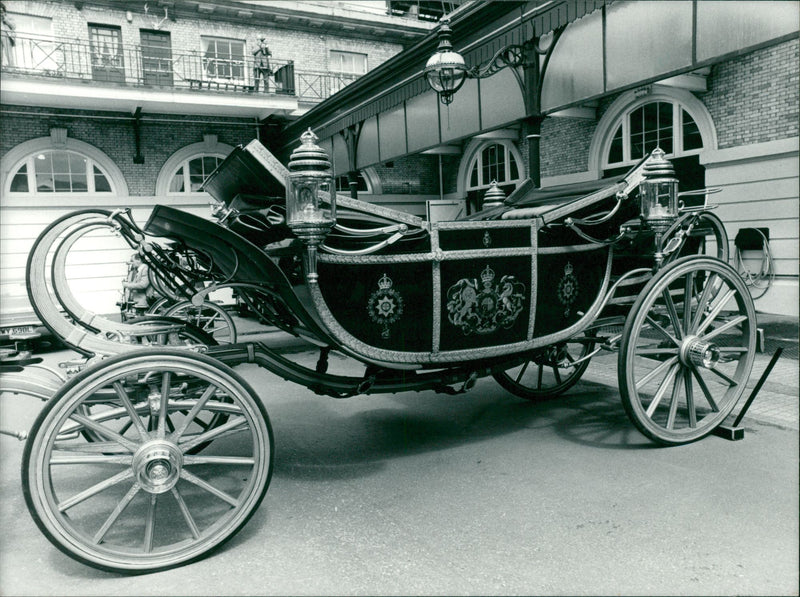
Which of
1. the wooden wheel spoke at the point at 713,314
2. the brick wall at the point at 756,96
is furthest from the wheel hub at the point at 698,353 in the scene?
the brick wall at the point at 756,96

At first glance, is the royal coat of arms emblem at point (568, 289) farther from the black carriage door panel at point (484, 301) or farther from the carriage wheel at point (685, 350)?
the carriage wheel at point (685, 350)

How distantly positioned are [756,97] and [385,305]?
8292mm

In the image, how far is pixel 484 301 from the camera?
124 inches

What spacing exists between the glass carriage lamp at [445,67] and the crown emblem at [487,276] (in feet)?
14.0

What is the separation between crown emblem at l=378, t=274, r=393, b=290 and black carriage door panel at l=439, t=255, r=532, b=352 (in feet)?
0.90

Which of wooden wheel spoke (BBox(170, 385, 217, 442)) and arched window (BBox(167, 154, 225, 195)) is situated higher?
arched window (BBox(167, 154, 225, 195))

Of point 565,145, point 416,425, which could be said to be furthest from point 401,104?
point 416,425

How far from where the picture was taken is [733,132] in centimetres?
908

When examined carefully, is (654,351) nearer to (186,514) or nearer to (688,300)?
(688,300)

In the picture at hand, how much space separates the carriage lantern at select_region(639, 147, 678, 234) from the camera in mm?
3428

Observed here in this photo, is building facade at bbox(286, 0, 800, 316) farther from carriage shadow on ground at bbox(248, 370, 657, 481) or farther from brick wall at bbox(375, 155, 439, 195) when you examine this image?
brick wall at bbox(375, 155, 439, 195)

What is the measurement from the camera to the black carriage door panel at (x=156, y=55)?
14.1 m

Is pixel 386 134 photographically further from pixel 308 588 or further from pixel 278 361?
pixel 308 588

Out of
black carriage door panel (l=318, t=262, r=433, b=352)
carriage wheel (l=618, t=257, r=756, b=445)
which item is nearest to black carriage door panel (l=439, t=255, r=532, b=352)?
black carriage door panel (l=318, t=262, r=433, b=352)
